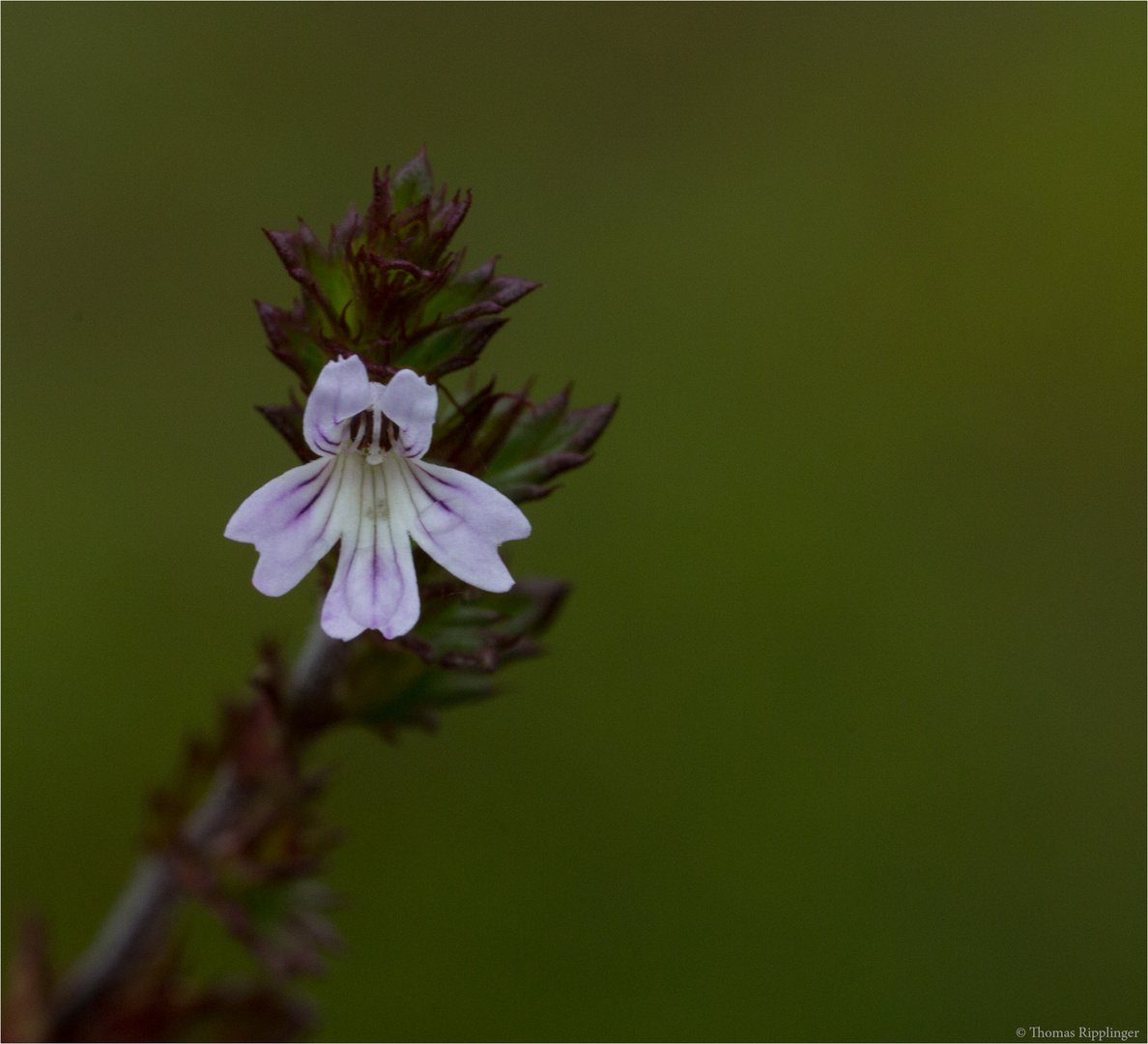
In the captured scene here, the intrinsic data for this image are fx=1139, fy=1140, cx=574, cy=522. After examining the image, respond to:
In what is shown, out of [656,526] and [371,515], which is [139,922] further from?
[656,526]

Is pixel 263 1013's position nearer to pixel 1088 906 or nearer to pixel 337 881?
pixel 337 881

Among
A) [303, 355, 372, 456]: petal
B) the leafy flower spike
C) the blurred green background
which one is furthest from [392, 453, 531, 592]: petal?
the blurred green background

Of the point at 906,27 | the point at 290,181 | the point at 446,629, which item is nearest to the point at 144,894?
the point at 446,629

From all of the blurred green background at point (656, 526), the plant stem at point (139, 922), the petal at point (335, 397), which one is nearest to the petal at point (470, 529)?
the petal at point (335, 397)

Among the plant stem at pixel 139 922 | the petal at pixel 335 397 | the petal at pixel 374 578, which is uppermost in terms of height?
the petal at pixel 335 397

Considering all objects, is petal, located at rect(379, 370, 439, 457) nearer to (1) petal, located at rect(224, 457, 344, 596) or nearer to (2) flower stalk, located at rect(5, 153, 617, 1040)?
(2) flower stalk, located at rect(5, 153, 617, 1040)

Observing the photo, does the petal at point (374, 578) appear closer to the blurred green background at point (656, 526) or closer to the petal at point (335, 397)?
the petal at point (335, 397)

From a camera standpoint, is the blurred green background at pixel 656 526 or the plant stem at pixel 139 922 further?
the blurred green background at pixel 656 526

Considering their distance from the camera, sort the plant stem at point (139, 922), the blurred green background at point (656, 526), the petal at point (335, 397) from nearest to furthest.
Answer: the petal at point (335, 397), the plant stem at point (139, 922), the blurred green background at point (656, 526)
